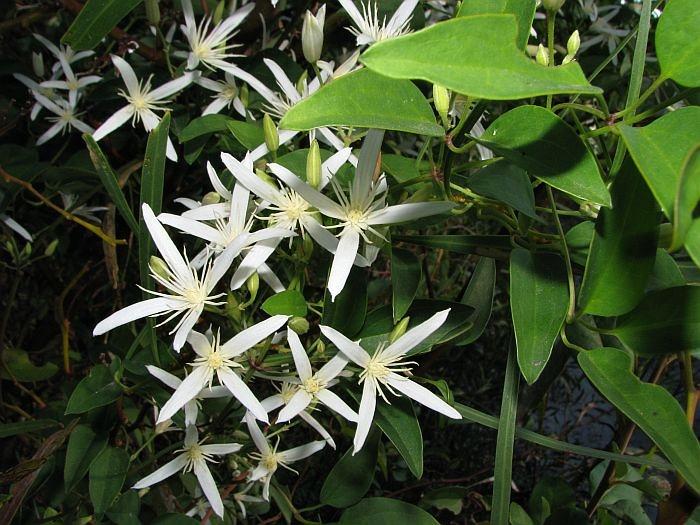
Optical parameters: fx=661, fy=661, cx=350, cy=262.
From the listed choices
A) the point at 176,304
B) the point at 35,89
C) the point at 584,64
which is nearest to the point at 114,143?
the point at 35,89

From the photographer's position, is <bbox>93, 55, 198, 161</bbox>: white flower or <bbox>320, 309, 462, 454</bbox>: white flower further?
<bbox>93, 55, 198, 161</bbox>: white flower

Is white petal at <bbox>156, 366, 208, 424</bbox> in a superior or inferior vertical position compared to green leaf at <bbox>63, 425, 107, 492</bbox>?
superior

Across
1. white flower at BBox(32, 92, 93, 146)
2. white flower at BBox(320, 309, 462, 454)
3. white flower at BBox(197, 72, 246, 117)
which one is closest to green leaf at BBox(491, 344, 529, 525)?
white flower at BBox(320, 309, 462, 454)

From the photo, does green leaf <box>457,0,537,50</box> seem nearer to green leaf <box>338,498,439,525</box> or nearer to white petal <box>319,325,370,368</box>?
white petal <box>319,325,370,368</box>

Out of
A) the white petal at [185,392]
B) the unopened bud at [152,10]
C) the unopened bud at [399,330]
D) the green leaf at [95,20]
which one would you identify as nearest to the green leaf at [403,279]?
the unopened bud at [399,330]

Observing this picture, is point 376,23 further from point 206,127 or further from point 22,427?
point 22,427

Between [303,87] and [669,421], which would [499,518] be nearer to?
[669,421]
